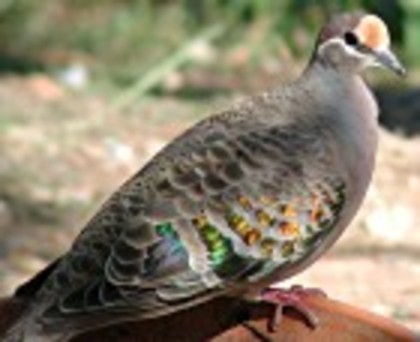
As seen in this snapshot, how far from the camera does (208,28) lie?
9242 millimetres

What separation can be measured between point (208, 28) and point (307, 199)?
5467 mm

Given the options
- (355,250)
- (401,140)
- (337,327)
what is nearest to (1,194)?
(355,250)

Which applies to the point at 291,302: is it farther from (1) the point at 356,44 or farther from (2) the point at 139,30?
(2) the point at 139,30

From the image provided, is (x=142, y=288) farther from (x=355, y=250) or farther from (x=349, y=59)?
(x=355, y=250)

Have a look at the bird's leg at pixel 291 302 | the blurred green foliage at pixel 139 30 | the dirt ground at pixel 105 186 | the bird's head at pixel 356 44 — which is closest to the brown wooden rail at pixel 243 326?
the bird's leg at pixel 291 302

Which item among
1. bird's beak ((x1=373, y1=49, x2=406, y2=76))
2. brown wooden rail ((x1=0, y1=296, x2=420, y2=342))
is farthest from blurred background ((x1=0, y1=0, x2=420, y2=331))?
brown wooden rail ((x1=0, y1=296, x2=420, y2=342))

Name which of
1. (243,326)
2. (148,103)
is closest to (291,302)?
(243,326)

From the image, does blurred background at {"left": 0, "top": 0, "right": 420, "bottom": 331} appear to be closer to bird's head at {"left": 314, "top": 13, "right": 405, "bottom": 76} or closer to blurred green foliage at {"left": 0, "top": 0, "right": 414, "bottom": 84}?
blurred green foliage at {"left": 0, "top": 0, "right": 414, "bottom": 84}

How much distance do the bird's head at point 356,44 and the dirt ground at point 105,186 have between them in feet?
4.38

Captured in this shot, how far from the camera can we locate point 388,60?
13.6 feet

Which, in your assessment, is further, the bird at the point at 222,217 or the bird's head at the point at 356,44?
the bird's head at the point at 356,44

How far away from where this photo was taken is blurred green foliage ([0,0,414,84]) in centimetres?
870

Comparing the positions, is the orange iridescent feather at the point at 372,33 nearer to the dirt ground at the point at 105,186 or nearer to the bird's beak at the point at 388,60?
the bird's beak at the point at 388,60

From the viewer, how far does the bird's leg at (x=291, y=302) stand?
11.6 feet
